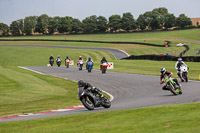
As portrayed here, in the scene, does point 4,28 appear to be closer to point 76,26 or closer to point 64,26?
point 64,26

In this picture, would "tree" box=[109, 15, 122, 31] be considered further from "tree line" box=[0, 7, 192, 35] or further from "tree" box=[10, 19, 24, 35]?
"tree" box=[10, 19, 24, 35]

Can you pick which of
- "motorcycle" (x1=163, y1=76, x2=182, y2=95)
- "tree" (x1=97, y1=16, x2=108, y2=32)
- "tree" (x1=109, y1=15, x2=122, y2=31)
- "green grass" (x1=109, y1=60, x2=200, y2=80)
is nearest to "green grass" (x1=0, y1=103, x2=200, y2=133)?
"motorcycle" (x1=163, y1=76, x2=182, y2=95)

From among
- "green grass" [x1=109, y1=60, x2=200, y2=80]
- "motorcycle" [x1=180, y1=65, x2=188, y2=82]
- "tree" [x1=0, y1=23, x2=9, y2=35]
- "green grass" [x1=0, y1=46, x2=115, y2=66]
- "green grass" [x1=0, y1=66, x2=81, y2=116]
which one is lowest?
"green grass" [x1=0, y1=46, x2=115, y2=66]

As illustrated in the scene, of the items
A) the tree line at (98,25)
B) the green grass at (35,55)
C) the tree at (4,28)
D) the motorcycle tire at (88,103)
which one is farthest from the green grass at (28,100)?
the tree at (4,28)

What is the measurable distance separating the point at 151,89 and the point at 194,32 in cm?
10066

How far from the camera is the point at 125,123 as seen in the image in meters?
9.58

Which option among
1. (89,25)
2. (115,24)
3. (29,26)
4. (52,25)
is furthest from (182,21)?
(29,26)

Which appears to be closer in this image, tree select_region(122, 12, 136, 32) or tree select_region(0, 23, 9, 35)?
tree select_region(122, 12, 136, 32)

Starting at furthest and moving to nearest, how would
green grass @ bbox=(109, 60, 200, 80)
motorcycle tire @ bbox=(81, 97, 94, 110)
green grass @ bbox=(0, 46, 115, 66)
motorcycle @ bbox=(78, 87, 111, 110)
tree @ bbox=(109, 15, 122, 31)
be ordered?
tree @ bbox=(109, 15, 122, 31) → green grass @ bbox=(0, 46, 115, 66) → green grass @ bbox=(109, 60, 200, 80) → motorcycle tire @ bbox=(81, 97, 94, 110) → motorcycle @ bbox=(78, 87, 111, 110)

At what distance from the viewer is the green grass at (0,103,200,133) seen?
859 centimetres

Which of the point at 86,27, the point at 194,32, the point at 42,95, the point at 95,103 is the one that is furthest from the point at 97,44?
the point at 95,103

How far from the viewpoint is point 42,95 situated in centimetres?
1922

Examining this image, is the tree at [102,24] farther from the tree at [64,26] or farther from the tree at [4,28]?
the tree at [4,28]

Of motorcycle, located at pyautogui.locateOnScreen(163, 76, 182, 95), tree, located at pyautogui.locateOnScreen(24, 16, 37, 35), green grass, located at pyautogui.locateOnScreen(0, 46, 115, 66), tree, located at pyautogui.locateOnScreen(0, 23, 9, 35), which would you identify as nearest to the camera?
motorcycle, located at pyautogui.locateOnScreen(163, 76, 182, 95)
